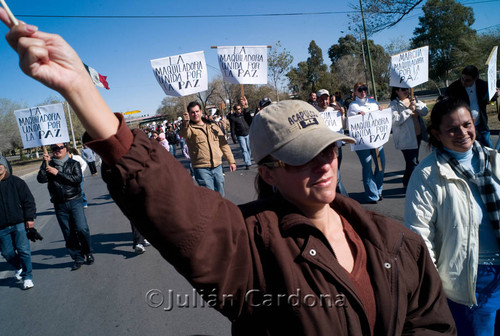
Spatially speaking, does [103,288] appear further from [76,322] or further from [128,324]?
[128,324]

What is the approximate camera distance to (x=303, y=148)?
4.28ft

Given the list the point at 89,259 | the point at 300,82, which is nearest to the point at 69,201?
the point at 89,259

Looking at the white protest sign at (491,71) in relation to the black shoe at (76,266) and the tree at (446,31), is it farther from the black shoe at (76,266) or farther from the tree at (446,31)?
the tree at (446,31)

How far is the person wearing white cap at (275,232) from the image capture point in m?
0.96

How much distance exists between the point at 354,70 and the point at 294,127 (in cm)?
4623

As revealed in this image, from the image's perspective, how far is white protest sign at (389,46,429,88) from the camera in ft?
19.5

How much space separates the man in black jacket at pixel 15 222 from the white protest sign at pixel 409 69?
21.3 feet

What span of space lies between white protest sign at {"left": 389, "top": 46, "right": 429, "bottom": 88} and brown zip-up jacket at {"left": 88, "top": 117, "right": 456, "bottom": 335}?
16.9 feet

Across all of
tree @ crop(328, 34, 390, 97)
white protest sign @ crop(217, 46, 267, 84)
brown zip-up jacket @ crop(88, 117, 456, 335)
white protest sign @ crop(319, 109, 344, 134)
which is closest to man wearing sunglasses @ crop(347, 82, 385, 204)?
white protest sign @ crop(319, 109, 344, 134)

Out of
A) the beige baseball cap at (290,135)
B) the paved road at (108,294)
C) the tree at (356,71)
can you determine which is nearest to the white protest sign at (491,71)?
the paved road at (108,294)

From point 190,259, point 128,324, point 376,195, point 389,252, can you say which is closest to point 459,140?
point 389,252

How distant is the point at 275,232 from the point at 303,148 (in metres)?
0.34

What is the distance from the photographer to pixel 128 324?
3.52 metres

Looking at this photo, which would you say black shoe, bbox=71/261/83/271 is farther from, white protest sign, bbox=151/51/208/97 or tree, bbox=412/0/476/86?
tree, bbox=412/0/476/86
